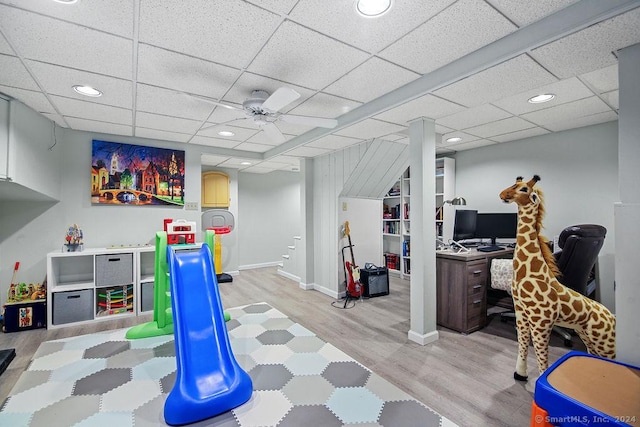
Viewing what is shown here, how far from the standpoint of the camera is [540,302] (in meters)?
2.16

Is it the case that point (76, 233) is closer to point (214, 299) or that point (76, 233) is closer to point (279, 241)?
point (214, 299)

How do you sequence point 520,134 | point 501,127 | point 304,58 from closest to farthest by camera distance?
point 304,58
point 501,127
point 520,134

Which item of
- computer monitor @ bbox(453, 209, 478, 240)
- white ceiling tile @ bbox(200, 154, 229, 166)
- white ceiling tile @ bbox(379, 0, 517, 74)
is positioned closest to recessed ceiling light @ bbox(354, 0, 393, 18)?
white ceiling tile @ bbox(379, 0, 517, 74)

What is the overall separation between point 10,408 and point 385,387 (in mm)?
2543

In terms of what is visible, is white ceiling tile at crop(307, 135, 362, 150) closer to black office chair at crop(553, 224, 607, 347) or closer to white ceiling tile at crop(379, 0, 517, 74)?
white ceiling tile at crop(379, 0, 517, 74)

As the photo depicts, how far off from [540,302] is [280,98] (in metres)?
2.44

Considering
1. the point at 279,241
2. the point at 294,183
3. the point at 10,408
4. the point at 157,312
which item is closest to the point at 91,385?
the point at 10,408

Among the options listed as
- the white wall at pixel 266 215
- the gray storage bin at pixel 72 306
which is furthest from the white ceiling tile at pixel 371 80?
the white wall at pixel 266 215

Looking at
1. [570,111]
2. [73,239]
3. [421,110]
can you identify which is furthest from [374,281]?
[73,239]

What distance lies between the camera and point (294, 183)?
7.62 meters

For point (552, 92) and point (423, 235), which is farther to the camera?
point (423, 235)

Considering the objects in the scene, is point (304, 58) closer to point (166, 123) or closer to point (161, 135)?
point (166, 123)

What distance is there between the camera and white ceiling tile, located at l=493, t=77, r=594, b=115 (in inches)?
98.5

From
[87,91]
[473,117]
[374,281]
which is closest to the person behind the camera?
[87,91]
